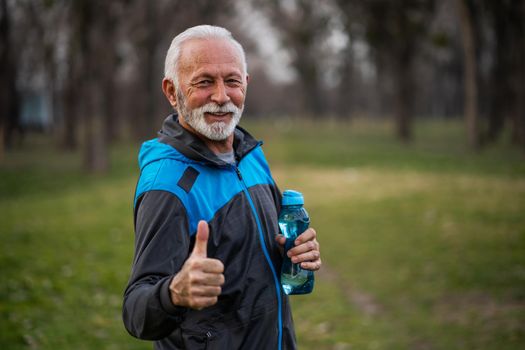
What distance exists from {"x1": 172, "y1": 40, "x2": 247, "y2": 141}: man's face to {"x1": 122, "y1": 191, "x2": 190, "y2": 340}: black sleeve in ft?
1.38

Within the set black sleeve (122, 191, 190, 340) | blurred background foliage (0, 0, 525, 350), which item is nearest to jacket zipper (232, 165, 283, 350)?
black sleeve (122, 191, 190, 340)

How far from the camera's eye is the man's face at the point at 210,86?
260 centimetres

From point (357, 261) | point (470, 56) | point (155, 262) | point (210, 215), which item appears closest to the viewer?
point (155, 262)

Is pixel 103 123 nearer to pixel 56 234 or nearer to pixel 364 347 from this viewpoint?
pixel 56 234

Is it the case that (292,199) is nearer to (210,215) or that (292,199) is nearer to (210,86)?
(210,215)

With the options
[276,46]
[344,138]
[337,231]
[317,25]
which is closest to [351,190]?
[337,231]

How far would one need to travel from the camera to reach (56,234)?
11789 millimetres

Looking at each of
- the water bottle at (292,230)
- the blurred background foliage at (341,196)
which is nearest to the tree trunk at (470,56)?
the blurred background foliage at (341,196)

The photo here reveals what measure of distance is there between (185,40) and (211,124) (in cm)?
37

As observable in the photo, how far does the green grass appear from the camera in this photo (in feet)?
21.9

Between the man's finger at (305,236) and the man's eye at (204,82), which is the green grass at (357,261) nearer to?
the man's finger at (305,236)

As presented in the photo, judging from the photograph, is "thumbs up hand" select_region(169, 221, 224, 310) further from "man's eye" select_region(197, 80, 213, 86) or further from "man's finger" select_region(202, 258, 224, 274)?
"man's eye" select_region(197, 80, 213, 86)

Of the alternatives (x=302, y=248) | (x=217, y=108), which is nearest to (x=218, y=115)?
(x=217, y=108)

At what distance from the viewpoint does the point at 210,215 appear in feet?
8.24
